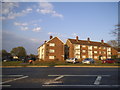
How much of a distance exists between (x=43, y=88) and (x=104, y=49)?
73.8 m

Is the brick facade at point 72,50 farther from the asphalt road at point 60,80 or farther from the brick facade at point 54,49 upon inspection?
the asphalt road at point 60,80

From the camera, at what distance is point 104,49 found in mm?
77812

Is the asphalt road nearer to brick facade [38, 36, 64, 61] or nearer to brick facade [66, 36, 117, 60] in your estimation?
brick facade [38, 36, 64, 61]

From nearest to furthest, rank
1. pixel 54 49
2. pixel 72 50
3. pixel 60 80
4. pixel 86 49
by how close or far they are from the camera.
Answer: pixel 60 80
pixel 54 49
pixel 72 50
pixel 86 49

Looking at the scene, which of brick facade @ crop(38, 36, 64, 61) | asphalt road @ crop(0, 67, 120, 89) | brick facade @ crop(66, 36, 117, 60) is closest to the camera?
asphalt road @ crop(0, 67, 120, 89)

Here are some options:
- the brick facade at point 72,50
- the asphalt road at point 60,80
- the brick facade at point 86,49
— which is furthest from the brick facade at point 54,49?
the asphalt road at point 60,80

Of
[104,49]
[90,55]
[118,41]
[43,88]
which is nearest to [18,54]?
[90,55]

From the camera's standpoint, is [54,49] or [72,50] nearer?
[54,49]

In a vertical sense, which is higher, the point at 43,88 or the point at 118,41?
the point at 118,41

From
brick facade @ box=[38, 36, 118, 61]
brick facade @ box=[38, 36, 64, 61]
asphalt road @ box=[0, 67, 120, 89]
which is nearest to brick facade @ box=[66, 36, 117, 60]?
brick facade @ box=[38, 36, 118, 61]

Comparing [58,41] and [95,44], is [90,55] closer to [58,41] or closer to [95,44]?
[95,44]

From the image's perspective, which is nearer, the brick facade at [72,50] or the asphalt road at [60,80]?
the asphalt road at [60,80]

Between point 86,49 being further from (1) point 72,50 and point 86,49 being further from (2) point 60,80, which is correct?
(2) point 60,80

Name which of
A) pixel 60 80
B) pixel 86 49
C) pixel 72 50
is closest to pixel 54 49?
pixel 72 50
